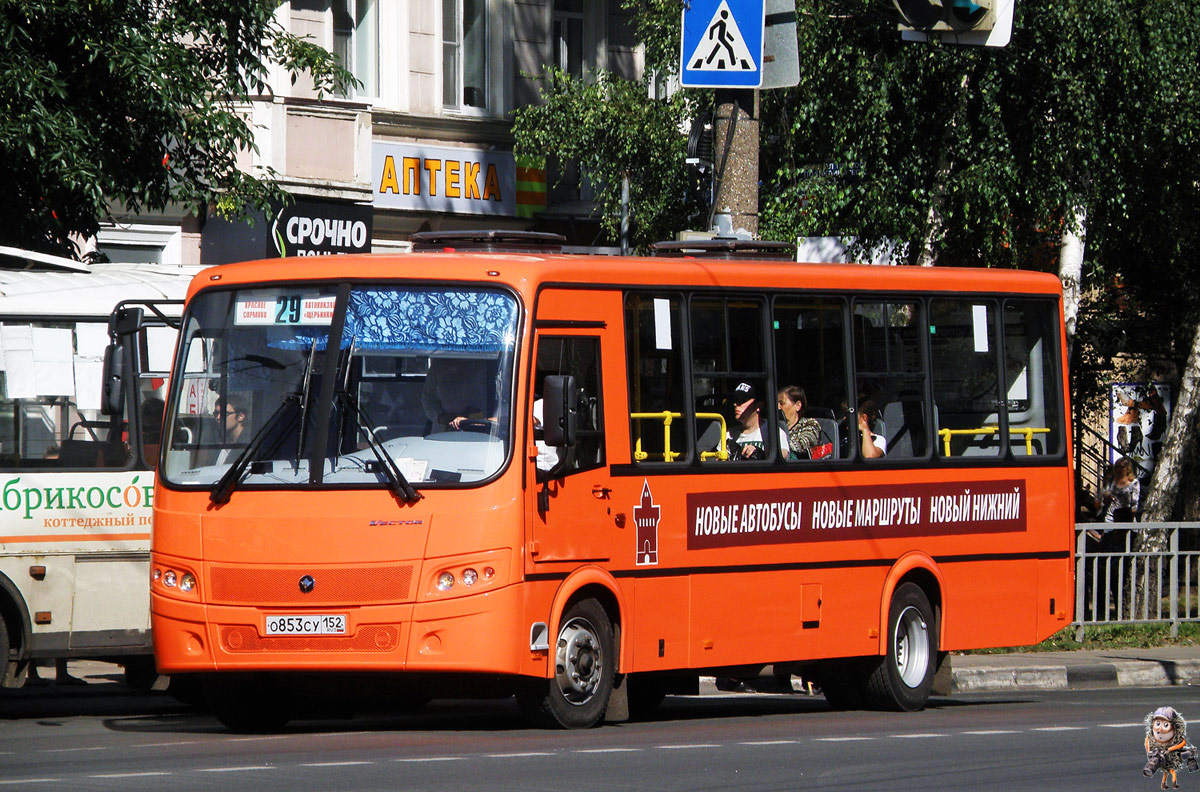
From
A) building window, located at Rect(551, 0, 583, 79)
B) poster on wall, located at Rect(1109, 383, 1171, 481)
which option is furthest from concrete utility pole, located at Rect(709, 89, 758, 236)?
poster on wall, located at Rect(1109, 383, 1171, 481)

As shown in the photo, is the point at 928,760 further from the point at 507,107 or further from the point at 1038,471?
the point at 507,107

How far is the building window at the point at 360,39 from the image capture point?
29.9 metres

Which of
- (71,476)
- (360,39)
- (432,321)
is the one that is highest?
(360,39)

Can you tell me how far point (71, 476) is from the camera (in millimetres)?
14531

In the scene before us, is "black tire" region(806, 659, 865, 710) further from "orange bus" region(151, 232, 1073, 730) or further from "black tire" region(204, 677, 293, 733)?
"black tire" region(204, 677, 293, 733)

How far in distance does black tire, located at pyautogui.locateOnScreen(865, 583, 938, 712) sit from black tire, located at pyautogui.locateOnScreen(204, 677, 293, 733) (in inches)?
165

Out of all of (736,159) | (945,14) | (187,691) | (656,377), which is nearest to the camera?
(656,377)

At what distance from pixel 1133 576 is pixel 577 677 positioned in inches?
439

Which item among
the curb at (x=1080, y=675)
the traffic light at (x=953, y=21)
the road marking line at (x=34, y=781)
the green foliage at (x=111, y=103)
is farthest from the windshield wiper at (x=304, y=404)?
the curb at (x=1080, y=675)

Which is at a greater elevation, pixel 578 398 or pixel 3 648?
pixel 578 398

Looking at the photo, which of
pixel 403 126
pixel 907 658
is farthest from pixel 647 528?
pixel 403 126

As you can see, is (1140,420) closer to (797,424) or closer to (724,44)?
(724,44)

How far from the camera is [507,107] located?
104ft

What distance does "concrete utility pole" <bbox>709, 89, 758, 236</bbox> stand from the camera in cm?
1658
